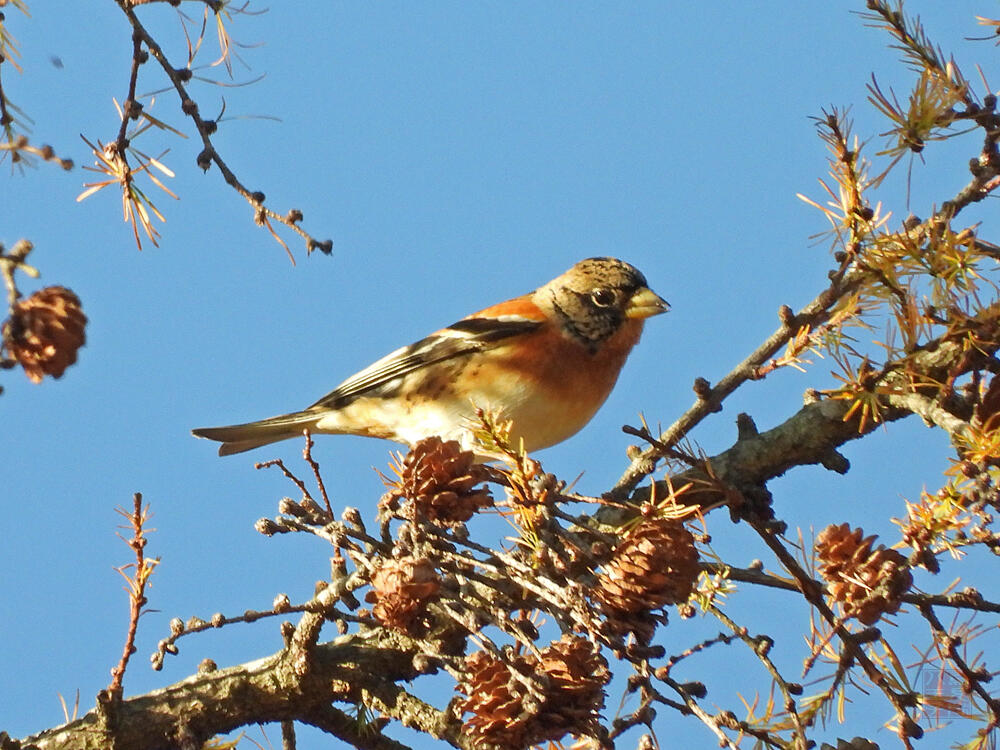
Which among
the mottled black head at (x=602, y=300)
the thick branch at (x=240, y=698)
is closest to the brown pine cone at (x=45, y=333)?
the thick branch at (x=240, y=698)

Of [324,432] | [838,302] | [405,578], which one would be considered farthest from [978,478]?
[324,432]

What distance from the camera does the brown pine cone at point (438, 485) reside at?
2256mm

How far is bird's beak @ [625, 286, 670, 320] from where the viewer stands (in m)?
5.02

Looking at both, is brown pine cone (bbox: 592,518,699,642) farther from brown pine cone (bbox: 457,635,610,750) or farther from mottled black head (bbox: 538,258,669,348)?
mottled black head (bbox: 538,258,669,348)

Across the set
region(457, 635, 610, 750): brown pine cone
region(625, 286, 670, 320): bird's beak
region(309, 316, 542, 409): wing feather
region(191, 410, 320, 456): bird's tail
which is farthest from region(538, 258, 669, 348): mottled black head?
region(457, 635, 610, 750): brown pine cone

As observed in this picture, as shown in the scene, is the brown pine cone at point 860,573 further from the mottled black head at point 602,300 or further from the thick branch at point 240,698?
the mottled black head at point 602,300

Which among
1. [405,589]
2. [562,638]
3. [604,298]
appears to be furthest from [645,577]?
[604,298]

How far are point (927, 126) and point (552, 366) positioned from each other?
2.54 metres

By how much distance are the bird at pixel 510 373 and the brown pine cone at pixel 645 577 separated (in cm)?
257

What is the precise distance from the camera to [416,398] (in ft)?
16.1

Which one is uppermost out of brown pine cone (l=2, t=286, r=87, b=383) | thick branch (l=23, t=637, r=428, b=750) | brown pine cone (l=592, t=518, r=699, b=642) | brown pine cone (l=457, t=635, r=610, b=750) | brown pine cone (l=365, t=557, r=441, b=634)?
thick branch (l=23, t=637, r=428, b=750)

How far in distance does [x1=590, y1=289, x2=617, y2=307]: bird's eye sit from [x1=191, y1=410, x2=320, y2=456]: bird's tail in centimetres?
148

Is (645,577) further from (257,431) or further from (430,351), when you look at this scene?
(257,431)

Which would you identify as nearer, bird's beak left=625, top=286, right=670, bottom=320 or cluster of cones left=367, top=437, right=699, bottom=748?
cluster of cones left=367, top=437, right=699, bottom=748
